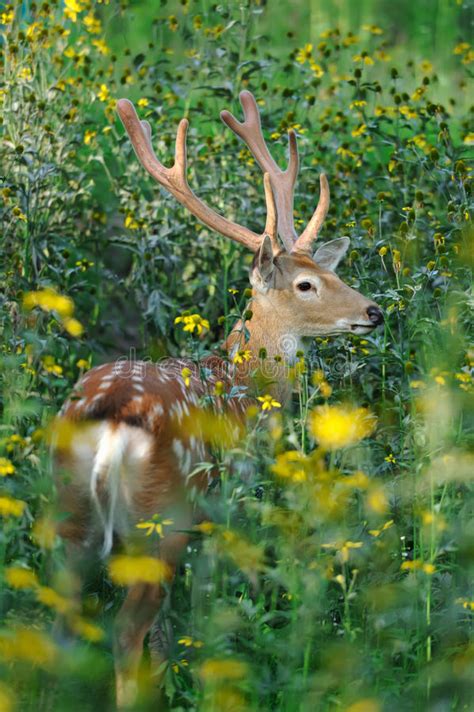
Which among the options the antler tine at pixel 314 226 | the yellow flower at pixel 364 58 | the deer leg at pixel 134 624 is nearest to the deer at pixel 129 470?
the deer leg at pixel 134 624

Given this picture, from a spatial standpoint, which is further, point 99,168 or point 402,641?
point 99,168

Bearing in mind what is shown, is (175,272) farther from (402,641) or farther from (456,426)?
(402,641)

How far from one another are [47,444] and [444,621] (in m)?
1.34

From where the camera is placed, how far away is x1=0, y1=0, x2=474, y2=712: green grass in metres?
3.61

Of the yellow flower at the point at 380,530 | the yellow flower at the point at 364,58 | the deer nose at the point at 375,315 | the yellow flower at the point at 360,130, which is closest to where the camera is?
the yellow flower at the point at 380,530

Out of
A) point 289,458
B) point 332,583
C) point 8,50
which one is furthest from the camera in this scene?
point 8,50

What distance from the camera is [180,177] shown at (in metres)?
5.95

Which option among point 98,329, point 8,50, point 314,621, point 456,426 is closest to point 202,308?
point 98,329

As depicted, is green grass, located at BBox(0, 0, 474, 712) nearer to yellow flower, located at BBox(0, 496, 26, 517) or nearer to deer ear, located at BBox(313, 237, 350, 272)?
yellow flower, located at BBox(0, 496, 26, 517)

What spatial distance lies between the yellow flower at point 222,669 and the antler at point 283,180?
266cm

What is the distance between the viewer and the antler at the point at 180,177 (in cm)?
584

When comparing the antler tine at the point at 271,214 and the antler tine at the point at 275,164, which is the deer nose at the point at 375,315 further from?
the antler tine at the point at 275,164

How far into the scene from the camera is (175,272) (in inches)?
273

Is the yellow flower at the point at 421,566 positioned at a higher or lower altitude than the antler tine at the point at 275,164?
lower
